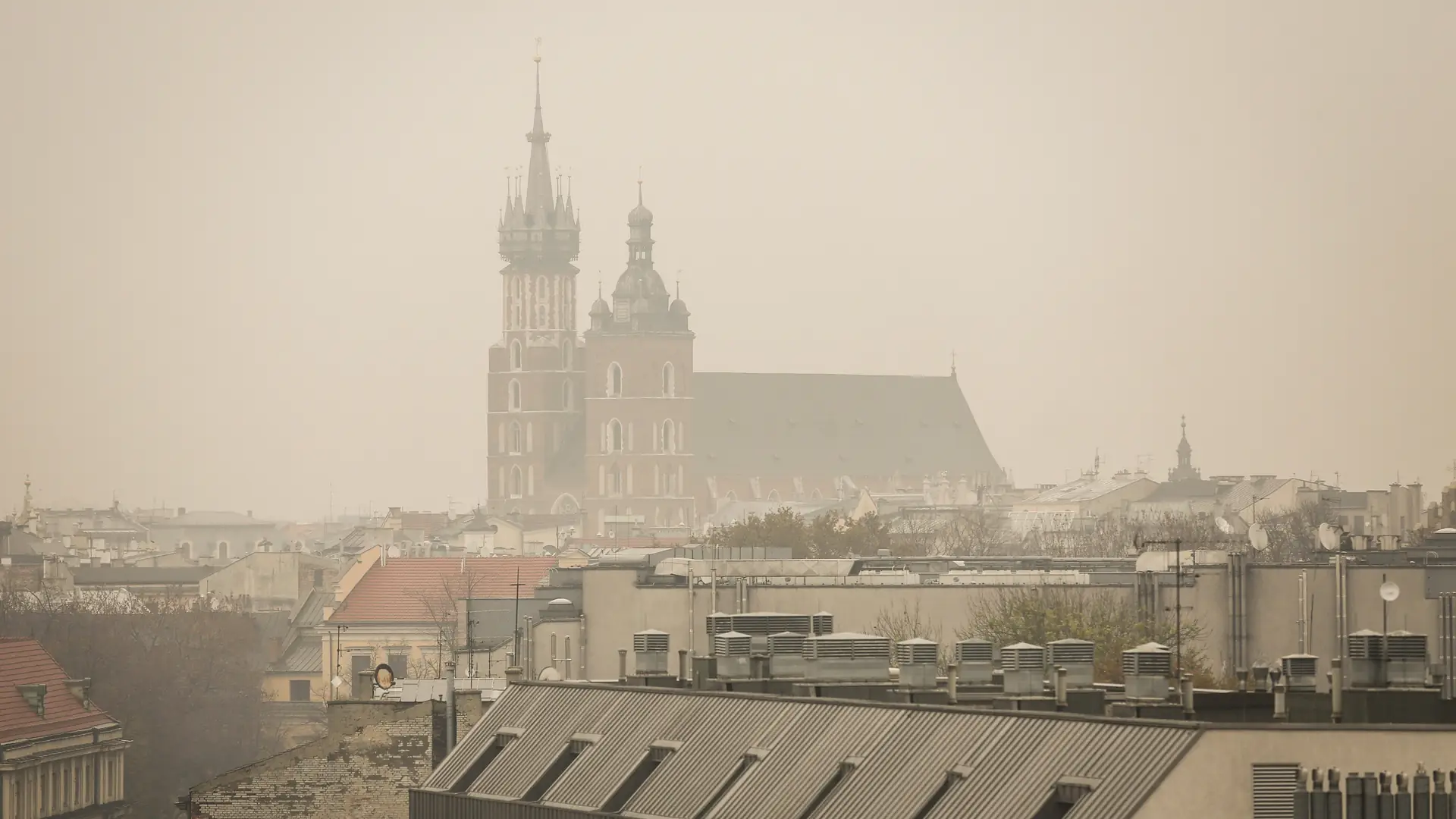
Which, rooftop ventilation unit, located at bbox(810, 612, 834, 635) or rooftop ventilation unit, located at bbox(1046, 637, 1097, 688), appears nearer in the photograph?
rooftop ventilation unit, located at bbox(1046, 637, 1097, 688)

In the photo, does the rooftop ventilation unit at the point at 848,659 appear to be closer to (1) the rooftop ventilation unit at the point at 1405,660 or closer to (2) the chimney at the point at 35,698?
(1) the rooftop ventilation unit at the point at 1405,660

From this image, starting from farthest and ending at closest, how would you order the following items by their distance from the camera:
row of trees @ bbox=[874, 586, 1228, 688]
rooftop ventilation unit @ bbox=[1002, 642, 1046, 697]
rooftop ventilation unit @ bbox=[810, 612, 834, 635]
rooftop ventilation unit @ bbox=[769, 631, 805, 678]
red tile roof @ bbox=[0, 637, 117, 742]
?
red tile roof @ bbox=[0, 637, 117, 742]
row of trees @ bbox=[874, 586, 1228, 688]
rooftop ventilation unit @ bbox=[810, 612, 834, 635]
rooftop ventilation unit @ bbox=[769, 631, 805, 678]
rooftop ventilation unit @ bbox=[1002, 642, 1046, 697]

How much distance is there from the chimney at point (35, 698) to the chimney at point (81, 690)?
358 centimetres

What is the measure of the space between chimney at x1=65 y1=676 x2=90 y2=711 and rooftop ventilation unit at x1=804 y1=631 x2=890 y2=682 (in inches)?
1476

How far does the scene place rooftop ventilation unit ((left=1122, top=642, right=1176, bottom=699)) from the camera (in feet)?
91.6

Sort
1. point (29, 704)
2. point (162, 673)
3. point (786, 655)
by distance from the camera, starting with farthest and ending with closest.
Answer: point (162, 673) < point (29, 704) < point (786, 655)

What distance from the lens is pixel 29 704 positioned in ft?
212

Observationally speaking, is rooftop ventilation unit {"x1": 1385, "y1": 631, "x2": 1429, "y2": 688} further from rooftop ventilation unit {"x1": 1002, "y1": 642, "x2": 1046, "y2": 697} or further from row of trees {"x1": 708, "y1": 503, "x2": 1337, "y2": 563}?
row of trees {"x1": 708, "y1": 503, "x2": 1337, "y2": 563}

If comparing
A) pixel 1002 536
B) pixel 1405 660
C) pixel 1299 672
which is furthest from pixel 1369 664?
pixel 1002 536

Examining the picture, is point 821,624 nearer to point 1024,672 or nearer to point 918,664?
point 918,664

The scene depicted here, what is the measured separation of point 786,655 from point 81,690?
3810cm

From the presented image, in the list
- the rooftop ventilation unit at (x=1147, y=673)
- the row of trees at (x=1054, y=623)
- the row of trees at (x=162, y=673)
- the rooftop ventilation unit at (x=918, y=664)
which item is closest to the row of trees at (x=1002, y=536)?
the row of trees at (x=1054, y=623)

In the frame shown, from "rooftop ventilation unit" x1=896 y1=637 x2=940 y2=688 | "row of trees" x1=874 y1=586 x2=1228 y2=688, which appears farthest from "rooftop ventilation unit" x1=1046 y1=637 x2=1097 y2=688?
"row of trees" x1=874 y1=586 x2=1228 y2=688

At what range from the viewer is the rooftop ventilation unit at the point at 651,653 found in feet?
122
